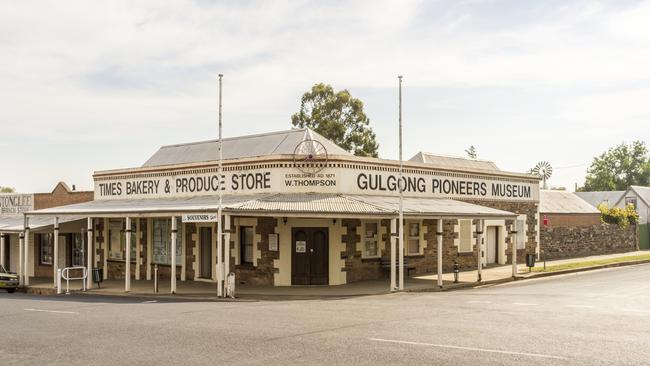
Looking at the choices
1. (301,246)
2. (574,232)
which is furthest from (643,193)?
(301,246)

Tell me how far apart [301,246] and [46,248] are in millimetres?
16233

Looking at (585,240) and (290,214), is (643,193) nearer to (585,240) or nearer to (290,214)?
(585,240)

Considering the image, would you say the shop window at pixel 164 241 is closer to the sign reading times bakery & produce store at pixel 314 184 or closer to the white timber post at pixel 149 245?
the white timber post at pixel 149 245

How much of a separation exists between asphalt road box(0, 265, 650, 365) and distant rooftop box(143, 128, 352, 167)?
10651 mm

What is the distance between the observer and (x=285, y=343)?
1163 centimetres

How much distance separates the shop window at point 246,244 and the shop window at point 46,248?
12.7m

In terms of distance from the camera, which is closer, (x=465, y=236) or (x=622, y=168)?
(x=465, y=236)

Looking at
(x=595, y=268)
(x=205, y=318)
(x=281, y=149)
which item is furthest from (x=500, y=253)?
(x=205, y=318)

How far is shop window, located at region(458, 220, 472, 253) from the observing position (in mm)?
30886

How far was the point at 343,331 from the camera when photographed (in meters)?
12.9

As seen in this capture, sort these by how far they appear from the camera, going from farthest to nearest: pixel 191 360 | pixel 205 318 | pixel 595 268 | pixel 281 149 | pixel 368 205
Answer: pixel 595 268, pixel 281 149, pixel 368 205, pixel 205 318, pixel 191 360

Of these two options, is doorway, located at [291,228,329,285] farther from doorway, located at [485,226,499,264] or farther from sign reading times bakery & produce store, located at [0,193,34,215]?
sign reading times bakery & produce store, located at [0,193,34,215]

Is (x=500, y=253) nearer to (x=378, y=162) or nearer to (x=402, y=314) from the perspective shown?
(x=378, y=162)

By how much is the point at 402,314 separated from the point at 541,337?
13.1ft
